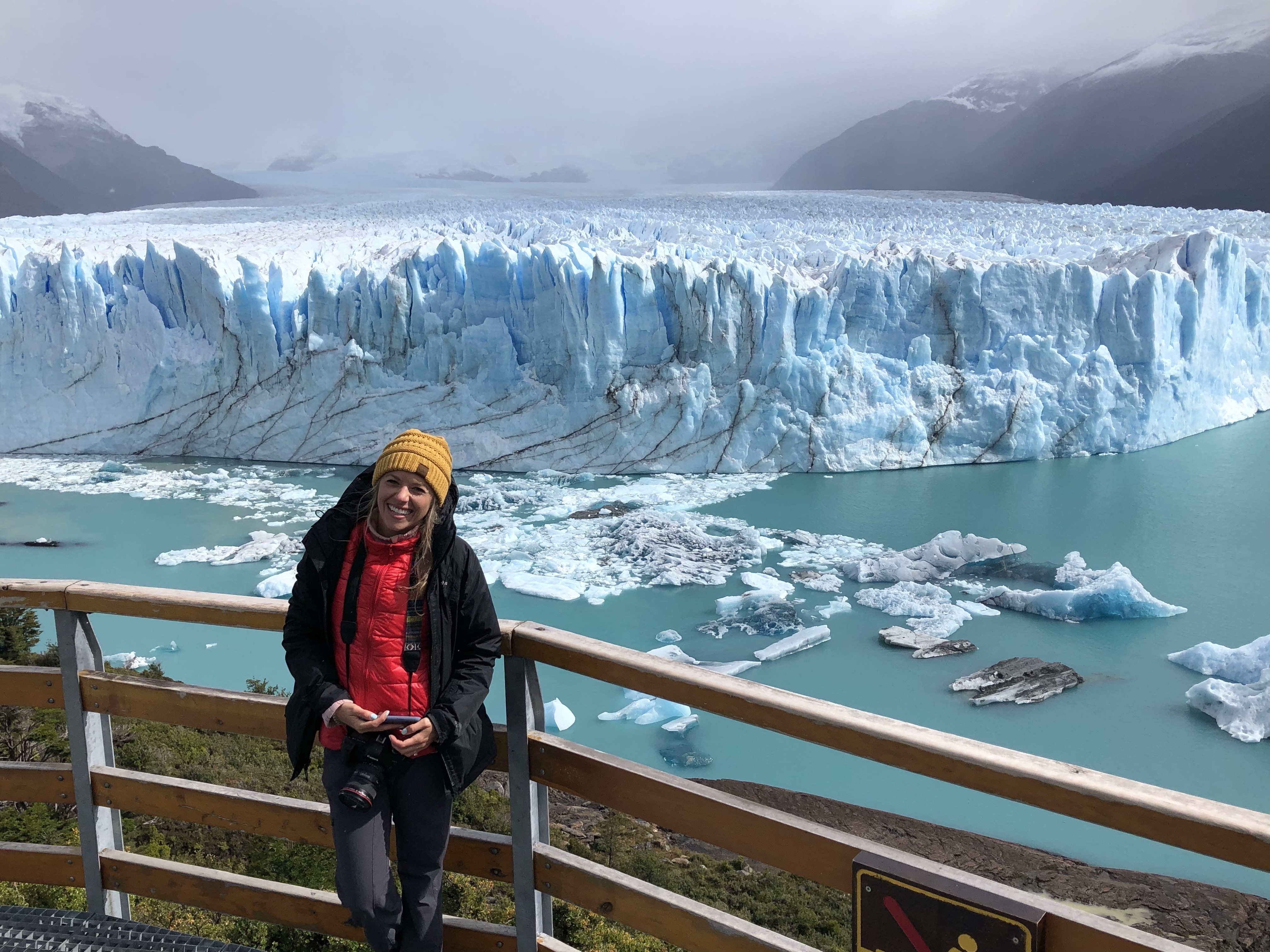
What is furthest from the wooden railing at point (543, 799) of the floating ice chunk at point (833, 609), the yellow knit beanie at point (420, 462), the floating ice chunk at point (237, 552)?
the floating ice chunk at point (237, 552)

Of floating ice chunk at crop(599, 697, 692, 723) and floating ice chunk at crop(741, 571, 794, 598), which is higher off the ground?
floating ice chunk at crop(741, 571, 794, 598)

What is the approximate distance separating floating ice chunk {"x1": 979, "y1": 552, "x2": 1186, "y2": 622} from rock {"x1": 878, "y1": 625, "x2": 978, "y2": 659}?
703 mm

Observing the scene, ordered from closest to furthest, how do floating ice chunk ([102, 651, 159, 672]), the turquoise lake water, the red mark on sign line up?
1. the red mark on sign
2. the turquoise lake water
3. floating ice chunk ([102, 651, 159, 672])

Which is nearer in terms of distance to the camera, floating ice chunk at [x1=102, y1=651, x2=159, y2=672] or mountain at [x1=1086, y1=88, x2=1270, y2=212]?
floating ice chunk at [x1=102, y1=651, x2=159, y2=672]

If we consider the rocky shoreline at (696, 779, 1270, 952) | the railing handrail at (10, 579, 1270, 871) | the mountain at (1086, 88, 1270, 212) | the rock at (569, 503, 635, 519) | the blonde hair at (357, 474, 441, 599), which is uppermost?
the mountain at (1086, 88, 1270, 212)

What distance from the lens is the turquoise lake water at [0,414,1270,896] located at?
459 centimetres

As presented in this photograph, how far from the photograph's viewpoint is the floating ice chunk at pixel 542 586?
6.65 meters

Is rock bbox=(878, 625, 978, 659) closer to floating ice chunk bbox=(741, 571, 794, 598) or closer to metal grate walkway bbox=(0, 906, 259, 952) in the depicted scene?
floating ice chunk bbox=(741, 571, 794, 598)

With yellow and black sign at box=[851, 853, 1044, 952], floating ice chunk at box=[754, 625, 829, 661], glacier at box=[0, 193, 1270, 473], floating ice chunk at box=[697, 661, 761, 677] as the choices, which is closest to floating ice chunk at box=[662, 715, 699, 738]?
floating ice chunk at box=[697, 661, 761, 677]

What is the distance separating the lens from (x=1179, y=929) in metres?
3.51

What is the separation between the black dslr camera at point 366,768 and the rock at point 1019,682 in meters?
4.48

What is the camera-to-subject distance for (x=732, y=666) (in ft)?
18.4

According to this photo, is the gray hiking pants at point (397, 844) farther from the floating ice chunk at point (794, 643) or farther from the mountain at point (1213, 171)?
the mountain at point (1213, 171)

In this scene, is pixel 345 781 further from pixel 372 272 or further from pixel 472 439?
pixel 372 272
